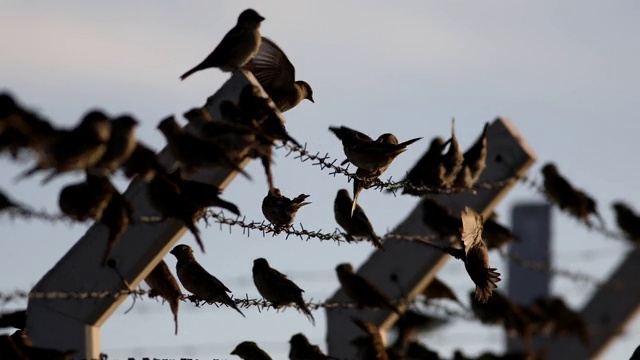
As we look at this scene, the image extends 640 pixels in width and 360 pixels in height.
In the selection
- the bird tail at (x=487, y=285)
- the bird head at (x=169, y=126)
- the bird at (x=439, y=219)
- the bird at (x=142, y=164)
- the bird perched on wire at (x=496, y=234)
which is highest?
the bird perched on wire at (x=496, y=234)

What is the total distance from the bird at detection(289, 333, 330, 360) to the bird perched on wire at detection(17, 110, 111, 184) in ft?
9.27

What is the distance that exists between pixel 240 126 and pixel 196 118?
0.18m

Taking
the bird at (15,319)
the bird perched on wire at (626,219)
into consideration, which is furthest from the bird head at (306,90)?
the bird perched on wire at (626,219)

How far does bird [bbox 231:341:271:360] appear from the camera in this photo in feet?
23.1

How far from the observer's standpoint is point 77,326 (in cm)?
502

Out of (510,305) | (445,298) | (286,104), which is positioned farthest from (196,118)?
(510,305)

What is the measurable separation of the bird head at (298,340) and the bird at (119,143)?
3288mm

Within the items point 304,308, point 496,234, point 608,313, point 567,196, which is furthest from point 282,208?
point 567,196

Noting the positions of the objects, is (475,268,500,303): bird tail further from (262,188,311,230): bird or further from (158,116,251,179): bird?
(158,116,251,179): bird

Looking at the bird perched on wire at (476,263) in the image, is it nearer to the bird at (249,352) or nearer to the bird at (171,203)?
the bird at (249,352)

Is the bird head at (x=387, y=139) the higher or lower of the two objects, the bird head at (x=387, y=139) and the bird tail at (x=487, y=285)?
the higher

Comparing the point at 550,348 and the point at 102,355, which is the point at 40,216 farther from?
the point at 550,348

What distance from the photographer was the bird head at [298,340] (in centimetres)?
767

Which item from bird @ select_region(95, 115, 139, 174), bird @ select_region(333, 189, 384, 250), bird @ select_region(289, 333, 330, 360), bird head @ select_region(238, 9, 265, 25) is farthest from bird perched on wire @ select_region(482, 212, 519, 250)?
bird @ select_region(95, 115, 139, 174)
